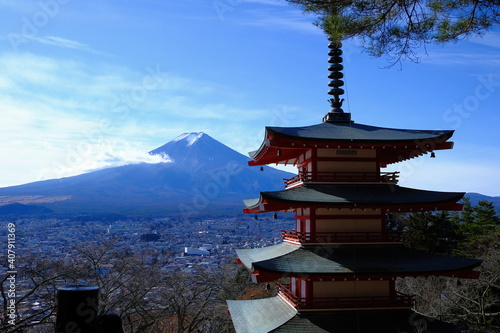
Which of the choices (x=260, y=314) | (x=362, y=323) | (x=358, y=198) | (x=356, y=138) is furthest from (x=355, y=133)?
(x=260, y=314)

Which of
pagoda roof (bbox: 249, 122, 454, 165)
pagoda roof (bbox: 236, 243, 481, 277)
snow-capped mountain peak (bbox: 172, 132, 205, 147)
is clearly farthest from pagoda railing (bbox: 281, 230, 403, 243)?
snow-capped mountain peak (bbox: 172, 132, 205, 147)

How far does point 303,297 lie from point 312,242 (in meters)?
1.48

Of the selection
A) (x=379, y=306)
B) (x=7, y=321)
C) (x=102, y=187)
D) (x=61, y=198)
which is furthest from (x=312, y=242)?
(x=102, y=187)

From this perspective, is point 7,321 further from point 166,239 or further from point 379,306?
point 166,239

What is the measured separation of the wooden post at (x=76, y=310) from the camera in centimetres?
152

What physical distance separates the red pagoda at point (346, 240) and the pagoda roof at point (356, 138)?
0.03m

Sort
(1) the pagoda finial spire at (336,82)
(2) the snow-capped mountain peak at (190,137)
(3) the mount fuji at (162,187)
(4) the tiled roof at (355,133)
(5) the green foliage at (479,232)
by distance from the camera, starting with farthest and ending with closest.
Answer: (2) the snow-capped mountain peak at (190,137), (3) the mount fuji at (162,187), (5) the green foliage at (479,232), (1) the pagoda finial spire at (336,82), (4) the tiled roof at (355,133)

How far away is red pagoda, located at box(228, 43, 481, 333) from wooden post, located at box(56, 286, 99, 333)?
8582 millimetres

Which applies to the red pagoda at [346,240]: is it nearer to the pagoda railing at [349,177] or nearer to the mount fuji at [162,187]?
the pagoda railing at [349,177]

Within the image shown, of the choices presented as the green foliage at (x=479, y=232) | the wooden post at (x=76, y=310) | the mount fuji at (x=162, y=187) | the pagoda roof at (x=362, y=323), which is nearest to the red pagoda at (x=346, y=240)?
the pagoda roof at (x=362, y=323)

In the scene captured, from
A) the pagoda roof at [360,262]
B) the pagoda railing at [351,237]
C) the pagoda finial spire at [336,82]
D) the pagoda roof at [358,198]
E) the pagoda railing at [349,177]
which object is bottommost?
the pagoda roof at [360,262]

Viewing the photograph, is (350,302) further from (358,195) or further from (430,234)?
(430,234)

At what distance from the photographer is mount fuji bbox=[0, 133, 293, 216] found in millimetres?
74438

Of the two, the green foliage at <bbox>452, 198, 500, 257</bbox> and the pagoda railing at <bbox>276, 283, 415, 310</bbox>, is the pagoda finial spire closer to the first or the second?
the pagoda railing at <bbox>276, 283, 415, 310</bbox>
